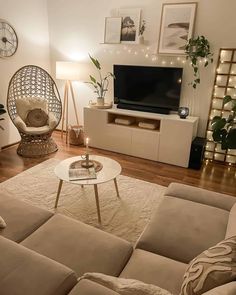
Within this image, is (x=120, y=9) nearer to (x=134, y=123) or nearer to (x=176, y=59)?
(x=176, y=59)

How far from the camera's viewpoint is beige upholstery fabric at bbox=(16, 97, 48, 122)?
12.6 ft

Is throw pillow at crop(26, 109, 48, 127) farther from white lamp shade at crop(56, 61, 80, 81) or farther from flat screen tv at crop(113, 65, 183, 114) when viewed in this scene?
flat screen tv at crop(113, 65, 183, 114)

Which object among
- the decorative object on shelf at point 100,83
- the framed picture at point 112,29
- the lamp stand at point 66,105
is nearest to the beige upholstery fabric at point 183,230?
the decorative object on shelf at point 100,83

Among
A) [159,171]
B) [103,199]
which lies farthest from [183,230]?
[159,171]

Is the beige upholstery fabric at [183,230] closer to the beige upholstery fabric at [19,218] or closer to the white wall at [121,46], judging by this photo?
the beige upholstery fabric at [19,218]

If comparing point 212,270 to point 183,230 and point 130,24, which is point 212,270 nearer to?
point 183,230

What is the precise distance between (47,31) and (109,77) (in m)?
1.45

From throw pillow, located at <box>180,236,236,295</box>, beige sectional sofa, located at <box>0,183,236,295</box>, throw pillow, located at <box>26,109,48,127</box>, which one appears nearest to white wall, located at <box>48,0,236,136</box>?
throw pillow, located at <box>26,109,48,127</box>

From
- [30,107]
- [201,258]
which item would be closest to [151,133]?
[30,107]

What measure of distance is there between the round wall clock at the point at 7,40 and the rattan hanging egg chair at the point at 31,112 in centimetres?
30

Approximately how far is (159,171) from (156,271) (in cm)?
222

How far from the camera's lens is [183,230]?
5.35 ft

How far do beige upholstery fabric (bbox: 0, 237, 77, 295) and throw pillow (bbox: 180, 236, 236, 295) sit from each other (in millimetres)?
514

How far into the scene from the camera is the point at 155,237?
61.8 inches
